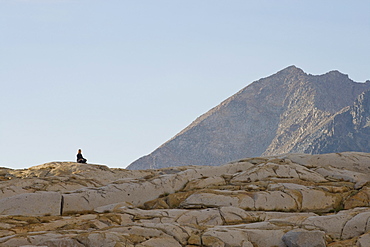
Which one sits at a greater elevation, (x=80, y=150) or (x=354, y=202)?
(x=80, y=150)

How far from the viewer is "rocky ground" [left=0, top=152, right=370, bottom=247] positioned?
71.0ft

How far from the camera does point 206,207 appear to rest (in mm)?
27938

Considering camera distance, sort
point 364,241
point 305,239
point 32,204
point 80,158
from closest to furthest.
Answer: point 305,239, point 364,241, point 32,204, point 80,158

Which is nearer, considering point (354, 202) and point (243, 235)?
point (243, 235)

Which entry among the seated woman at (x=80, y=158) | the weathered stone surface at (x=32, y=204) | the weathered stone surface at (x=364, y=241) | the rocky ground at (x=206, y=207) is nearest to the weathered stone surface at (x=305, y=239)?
the rocky ground at (x=206, y=207)

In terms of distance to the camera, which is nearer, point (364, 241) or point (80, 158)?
point (364, 241)

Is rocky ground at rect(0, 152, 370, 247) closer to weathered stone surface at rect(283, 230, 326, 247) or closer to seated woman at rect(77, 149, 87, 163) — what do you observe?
weathered stone surface at rect(283, 230, 326, 247)

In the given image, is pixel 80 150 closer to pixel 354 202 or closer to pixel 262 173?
pixel 262 173

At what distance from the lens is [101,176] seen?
41.0 metres

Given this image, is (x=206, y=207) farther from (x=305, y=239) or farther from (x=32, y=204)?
(x=32, y=204)

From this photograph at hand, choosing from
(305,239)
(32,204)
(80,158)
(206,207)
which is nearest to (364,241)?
(305,239)

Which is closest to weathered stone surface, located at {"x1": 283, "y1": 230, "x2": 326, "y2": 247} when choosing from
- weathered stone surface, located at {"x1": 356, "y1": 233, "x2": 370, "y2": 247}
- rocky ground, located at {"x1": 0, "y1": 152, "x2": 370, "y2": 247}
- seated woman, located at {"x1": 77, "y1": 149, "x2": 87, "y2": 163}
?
rocky ground, located at {"x1": 0, "y1": 152, "x2": 370, "y2": 247}

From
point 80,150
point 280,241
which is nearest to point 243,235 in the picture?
point 280,241

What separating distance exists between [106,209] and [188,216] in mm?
4584
